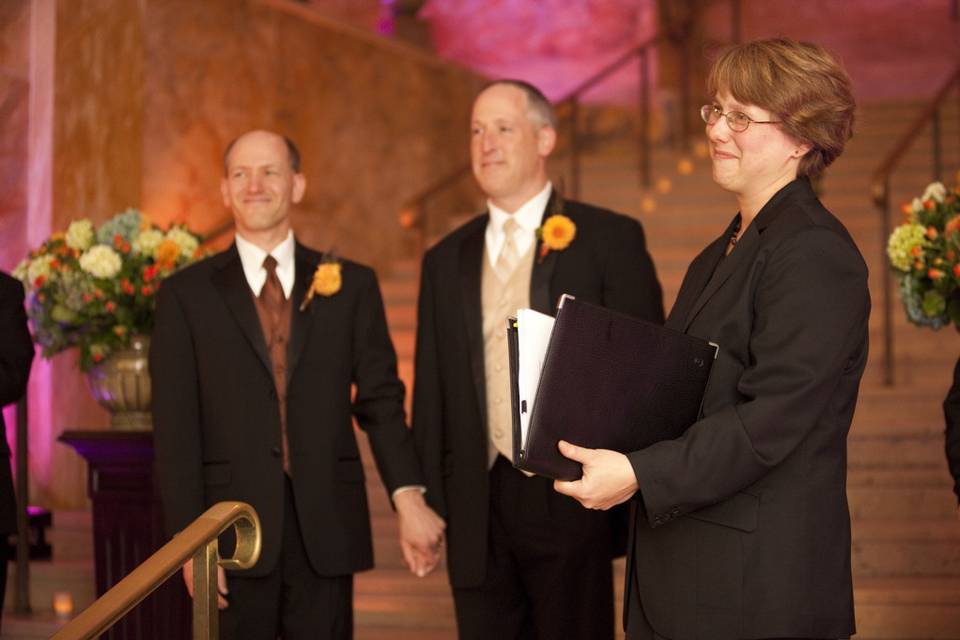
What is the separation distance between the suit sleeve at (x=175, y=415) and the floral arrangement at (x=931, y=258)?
2.07m

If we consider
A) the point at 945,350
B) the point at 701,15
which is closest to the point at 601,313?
the point at 945,350

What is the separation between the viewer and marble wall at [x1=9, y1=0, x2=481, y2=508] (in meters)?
6.64

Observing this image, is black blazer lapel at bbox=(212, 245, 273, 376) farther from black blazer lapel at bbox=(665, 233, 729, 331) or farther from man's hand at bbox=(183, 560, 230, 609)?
black blazer lapel at bbox=(665, 233, 729, 331)

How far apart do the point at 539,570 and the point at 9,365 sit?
163cm

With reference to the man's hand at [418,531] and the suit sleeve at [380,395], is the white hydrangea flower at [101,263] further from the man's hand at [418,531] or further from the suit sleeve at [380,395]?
the man's hand at [418,531]

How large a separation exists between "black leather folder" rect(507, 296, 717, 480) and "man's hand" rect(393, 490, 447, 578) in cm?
120

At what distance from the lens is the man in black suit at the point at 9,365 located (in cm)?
386

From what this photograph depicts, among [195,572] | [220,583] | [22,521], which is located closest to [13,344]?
[220,583]

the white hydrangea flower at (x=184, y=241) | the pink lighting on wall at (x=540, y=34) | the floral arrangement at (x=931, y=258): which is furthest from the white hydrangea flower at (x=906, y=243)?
the pink lighting on wall at (x=540, y=34)

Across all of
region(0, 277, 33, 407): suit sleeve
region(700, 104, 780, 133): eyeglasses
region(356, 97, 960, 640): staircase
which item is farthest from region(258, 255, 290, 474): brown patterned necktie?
region(356, 97, 960, 640): staircase

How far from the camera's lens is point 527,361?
2.36 meters

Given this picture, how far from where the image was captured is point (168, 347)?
11.8ft

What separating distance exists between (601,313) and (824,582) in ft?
1.95

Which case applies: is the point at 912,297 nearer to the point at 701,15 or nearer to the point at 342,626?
the point at 342,626
